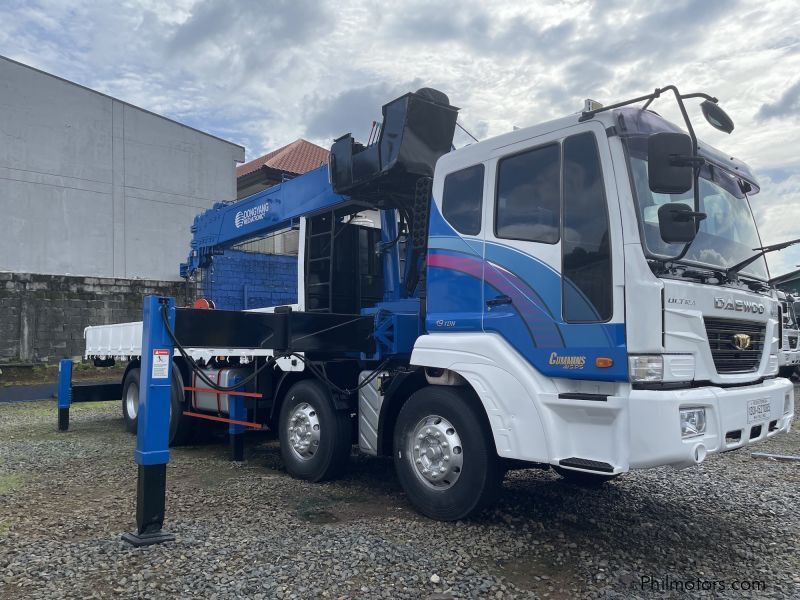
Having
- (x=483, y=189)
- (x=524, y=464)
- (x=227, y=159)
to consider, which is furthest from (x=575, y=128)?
(x=227, y=159)

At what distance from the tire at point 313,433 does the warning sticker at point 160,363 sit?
177 centimetres

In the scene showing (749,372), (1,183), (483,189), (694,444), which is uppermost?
(1,183)

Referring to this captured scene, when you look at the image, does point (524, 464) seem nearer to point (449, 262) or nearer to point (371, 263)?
point (449, 262)

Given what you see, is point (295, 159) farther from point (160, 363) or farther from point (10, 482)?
point (160, 363)

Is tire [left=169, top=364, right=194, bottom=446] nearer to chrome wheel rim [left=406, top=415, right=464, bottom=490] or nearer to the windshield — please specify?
chrome wheel rim [left=406, top=415, right=464, bottom=490]

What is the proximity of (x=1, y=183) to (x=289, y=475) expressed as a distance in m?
18.3

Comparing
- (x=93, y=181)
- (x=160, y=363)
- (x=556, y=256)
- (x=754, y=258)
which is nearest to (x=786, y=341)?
(x=754, y=258)

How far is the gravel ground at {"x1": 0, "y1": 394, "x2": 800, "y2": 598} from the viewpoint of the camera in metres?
3.79

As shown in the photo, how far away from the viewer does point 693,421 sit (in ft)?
12.8

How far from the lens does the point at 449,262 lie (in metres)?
5.08

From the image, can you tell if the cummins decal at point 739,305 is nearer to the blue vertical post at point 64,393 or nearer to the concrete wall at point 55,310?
the blue vertical post at point 64,393

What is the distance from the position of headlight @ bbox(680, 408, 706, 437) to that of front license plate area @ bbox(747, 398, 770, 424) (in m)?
0.55

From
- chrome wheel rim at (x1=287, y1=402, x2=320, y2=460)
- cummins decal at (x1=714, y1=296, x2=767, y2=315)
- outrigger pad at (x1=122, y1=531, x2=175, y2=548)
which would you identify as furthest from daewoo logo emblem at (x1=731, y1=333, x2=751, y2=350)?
outrigger pad at (x1=122, y1=531, x2=175, y2=548)

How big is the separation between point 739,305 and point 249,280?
607 cm
